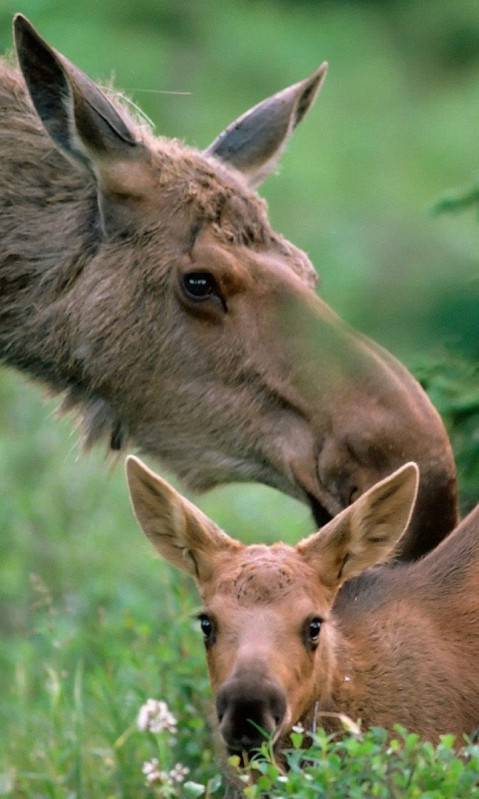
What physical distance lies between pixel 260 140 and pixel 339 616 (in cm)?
221

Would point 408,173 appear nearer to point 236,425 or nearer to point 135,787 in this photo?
point 236,425

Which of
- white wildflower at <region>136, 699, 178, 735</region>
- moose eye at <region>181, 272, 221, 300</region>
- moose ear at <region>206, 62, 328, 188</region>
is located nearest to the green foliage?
white wildflower at <region>136, 699, 178, 735</region>

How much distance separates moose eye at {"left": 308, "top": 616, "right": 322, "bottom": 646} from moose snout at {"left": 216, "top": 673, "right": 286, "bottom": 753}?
0.42m

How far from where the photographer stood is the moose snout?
3.44 meters

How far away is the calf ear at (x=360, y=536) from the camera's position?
4047 mm

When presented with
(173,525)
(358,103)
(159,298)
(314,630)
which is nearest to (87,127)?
(159,298)

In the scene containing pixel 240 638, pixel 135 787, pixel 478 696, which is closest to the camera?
pixel 240 638

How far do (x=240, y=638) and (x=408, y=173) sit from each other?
6.64ft

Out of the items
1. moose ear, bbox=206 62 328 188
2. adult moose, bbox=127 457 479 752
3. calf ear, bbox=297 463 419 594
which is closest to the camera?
adult moose, bbox=127 457 479 752

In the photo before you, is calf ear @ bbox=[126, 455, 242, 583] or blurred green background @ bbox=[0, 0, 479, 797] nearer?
blurred green background @ bbox=[0, 0, 479, 797]

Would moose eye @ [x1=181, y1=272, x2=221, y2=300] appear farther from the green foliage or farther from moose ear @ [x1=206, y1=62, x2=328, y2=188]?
the green foliage

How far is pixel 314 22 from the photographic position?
170cm

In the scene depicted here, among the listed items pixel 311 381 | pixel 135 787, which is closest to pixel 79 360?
pixel 311 381

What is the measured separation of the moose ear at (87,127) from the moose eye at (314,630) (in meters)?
1.91
